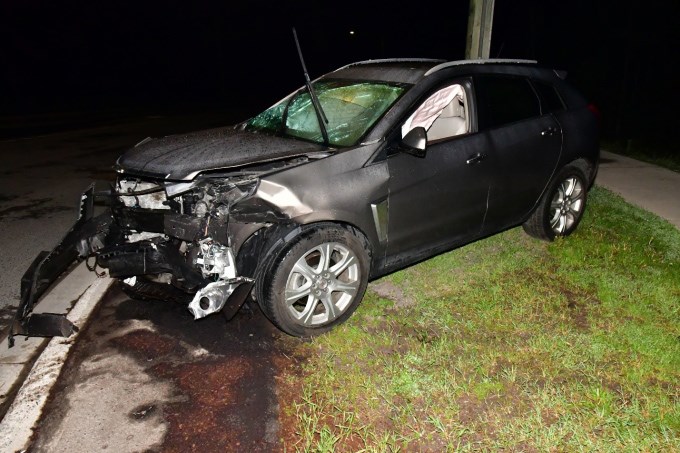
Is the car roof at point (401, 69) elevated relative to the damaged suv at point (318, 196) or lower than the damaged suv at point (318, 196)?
elevated

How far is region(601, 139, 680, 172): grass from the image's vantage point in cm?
973

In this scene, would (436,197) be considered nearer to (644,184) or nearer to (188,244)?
(188,244)

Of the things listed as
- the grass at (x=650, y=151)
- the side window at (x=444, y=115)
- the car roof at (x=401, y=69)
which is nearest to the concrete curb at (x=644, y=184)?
the grass at (x=650, y=151)

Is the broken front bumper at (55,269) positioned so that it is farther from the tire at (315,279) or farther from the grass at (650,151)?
the grass at (650,151)

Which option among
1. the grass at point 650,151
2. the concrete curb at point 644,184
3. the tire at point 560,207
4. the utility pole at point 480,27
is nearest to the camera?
the tire at point 560,207

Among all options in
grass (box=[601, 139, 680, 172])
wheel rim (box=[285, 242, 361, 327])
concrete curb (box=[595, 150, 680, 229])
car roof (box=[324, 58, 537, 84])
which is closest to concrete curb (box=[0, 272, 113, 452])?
wheel rim (box=[285, 242, 361, 327])

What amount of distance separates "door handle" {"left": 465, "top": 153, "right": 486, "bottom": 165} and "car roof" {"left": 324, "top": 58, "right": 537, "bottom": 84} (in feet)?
2.40

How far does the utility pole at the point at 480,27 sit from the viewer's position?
6.81 meters

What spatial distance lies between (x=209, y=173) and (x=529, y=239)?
3504 mm

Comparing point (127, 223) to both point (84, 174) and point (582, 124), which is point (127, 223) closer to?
point (582, 124)

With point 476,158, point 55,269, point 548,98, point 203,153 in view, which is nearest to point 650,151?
point 548,98

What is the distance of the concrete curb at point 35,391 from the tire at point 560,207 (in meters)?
4.05

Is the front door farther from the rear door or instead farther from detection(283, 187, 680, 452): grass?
detection(283, 187, 680, 452): grass

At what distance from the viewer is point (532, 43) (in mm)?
17438
